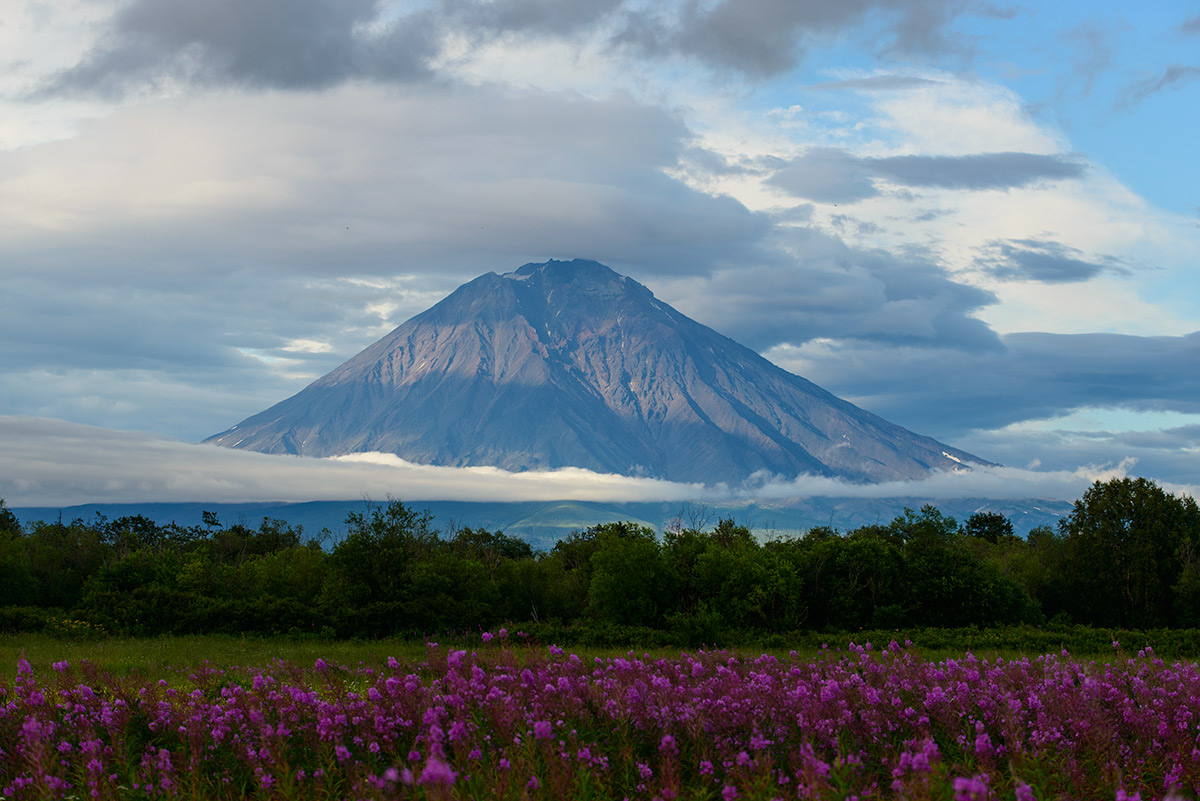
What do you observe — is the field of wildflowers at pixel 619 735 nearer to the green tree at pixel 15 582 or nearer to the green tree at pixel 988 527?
the green tree at pixel 15 582

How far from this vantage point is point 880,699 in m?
11.9

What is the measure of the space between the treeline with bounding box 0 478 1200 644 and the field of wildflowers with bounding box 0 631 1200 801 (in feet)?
71.6

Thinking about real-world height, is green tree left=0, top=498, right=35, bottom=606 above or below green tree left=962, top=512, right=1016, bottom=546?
below

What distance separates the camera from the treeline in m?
39.6

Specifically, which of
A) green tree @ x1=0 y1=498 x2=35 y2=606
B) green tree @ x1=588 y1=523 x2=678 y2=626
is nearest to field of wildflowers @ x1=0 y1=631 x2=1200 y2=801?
green tree @ x1=588 y1=523 x2=678 y2=626

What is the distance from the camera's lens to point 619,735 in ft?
→ 36.1

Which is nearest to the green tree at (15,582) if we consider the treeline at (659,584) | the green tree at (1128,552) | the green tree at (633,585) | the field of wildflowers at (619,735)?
the treeline at (659,584)

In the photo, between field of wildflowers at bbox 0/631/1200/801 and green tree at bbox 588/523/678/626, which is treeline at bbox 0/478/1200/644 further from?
field of wildflowers at bbox 0/631/1200/801

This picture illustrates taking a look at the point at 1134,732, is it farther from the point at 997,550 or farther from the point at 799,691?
the point at 997,550

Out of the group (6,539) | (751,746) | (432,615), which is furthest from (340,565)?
(751,746)

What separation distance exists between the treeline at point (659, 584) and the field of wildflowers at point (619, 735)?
71.6 feet

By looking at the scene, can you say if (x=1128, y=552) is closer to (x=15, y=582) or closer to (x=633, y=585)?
(x=633, y=585)

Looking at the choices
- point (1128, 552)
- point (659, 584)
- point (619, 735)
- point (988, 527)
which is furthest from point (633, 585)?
point (988, 527)

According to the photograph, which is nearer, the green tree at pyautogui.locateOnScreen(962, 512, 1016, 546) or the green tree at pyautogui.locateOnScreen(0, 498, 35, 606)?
the green tree at pyautogui.locateOnScreen(0, 498, 35, 606)
